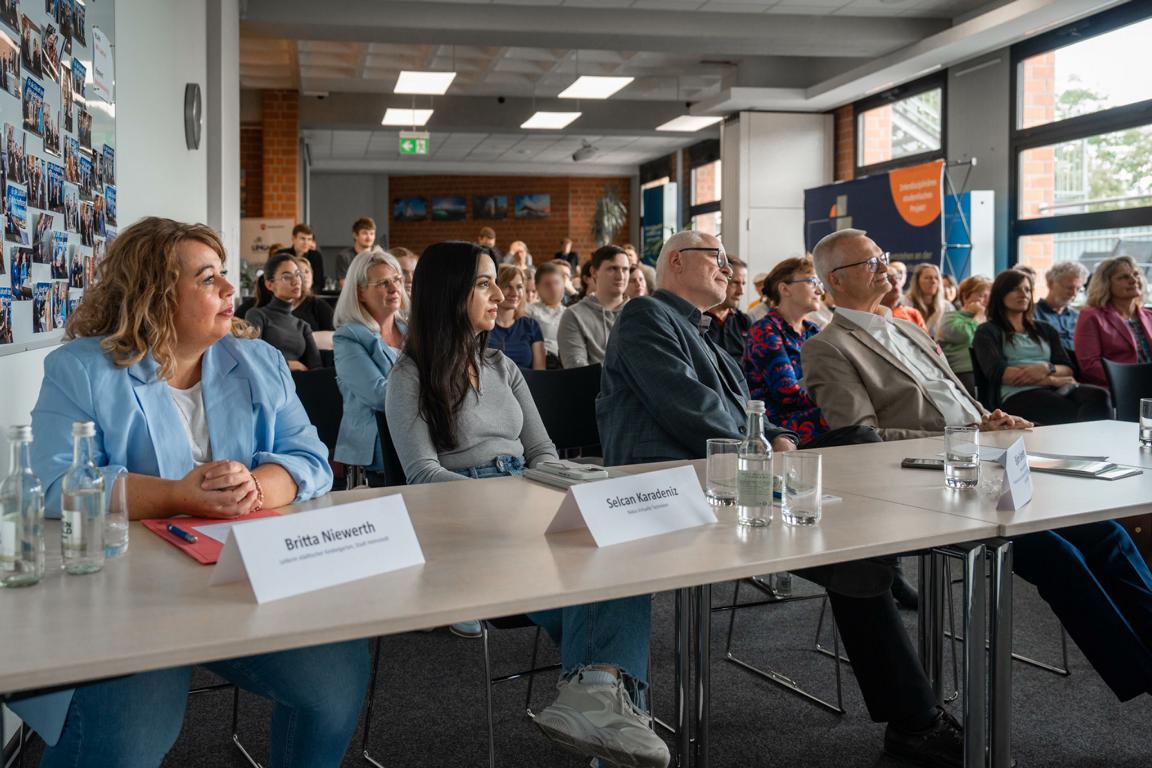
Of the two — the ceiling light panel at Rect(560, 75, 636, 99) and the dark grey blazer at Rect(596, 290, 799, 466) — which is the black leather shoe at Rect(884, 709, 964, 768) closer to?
the dark grey blazer at Rect(596, 290, 799, 466)

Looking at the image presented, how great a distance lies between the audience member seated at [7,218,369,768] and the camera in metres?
1.43

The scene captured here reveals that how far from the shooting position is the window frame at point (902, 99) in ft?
31.1

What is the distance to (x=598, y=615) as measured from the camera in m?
1.82

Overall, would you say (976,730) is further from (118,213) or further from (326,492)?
(118,213)

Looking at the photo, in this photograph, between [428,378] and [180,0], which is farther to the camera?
[180,0]

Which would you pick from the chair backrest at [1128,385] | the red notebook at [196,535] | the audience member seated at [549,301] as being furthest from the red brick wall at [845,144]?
the red notebook at [196,535]

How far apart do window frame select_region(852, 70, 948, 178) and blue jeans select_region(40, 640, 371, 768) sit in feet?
30.0

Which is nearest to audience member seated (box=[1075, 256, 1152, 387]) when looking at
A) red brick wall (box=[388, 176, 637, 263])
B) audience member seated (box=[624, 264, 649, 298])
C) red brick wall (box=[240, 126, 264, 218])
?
audience member seated (box=[624, 264, 649, 298])

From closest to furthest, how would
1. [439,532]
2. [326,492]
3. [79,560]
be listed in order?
[79,560]
[439,532]
[326,492]

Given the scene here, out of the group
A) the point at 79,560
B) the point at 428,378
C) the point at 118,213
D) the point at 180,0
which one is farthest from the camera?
the point at 180,0

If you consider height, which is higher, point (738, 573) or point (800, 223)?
point (800, 223)

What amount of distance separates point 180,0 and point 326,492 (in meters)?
3.41

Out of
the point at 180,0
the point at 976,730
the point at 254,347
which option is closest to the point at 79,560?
the point at 254,347

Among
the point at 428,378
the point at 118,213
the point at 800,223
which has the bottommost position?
the point at 428,378
